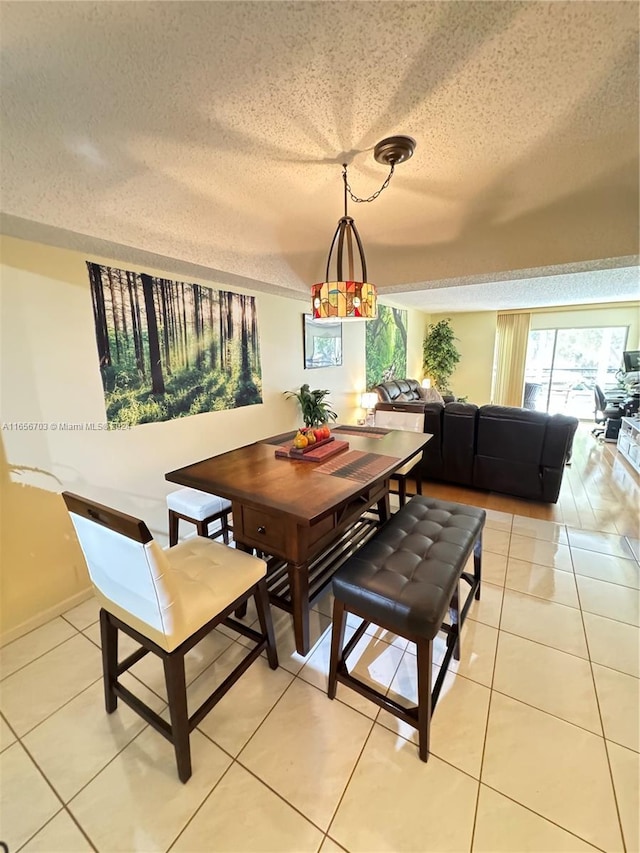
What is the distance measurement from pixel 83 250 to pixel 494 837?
10.0 ft

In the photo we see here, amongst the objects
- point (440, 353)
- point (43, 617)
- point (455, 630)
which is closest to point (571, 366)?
point (440, 353)

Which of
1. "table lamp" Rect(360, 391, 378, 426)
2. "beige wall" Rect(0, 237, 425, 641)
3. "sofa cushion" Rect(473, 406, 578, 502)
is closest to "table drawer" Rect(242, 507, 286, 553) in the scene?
"beige wall" Rect(0, 237, 425, 641)

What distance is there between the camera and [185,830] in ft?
3.44

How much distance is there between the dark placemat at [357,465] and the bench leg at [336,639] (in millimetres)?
566

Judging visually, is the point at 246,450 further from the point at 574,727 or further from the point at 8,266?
the point at 574,727

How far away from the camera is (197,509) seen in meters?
1.98

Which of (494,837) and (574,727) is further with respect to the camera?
(574,727)

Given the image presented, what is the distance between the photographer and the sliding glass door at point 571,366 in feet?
21.9

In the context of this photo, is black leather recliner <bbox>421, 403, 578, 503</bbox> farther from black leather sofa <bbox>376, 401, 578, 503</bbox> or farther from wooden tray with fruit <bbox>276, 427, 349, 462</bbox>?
wooden tray with fruit <bbox>276, 427, 349, 462</bbox>

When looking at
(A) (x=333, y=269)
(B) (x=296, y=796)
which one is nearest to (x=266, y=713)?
(B) (x=296, y=796)

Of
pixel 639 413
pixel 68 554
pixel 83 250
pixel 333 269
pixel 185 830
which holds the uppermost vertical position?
pixel 333 269

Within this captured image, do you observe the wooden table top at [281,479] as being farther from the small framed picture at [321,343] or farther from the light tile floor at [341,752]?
the small framed picture at [321,343]

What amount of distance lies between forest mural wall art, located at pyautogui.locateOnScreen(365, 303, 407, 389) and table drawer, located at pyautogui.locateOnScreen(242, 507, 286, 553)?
12.8ft

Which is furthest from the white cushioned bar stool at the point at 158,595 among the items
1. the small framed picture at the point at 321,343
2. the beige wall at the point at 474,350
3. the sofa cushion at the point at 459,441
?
the beige wall at the point at 474,350
